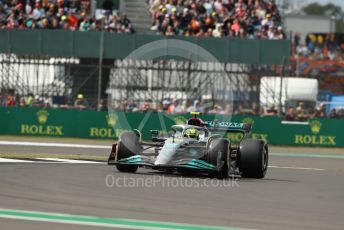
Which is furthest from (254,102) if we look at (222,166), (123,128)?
(222,166)

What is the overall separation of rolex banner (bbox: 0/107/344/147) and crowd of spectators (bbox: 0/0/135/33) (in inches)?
184

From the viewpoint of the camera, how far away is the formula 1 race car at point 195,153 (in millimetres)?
14320

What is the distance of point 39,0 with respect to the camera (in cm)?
3272

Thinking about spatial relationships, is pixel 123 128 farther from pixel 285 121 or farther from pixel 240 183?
pixel 240 183

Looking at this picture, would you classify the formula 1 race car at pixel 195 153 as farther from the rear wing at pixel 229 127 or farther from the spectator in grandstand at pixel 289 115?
the spectator in grandstand at pixel 289 115

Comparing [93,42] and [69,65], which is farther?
[93,42]

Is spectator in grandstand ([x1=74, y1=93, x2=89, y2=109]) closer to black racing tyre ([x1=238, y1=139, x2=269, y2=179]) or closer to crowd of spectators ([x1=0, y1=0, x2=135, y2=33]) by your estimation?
crowd of spectators ([x1=0, y1=0, x2=135, y2=33])

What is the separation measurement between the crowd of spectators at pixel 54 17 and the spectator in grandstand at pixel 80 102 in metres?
4.30

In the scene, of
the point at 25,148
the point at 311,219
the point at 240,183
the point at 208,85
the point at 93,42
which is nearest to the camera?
the point at 311,219

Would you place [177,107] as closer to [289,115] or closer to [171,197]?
[289,115]

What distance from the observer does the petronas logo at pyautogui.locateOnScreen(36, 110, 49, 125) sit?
91.2ft

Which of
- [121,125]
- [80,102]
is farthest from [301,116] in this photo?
[80,102]

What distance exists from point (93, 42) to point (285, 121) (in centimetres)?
770

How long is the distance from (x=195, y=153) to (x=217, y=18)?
18847 millimetres
